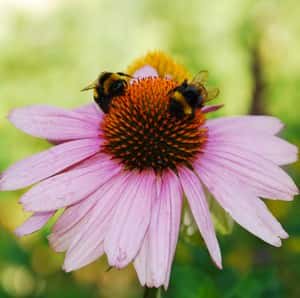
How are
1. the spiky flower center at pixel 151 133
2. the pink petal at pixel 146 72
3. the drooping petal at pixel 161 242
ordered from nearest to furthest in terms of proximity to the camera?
the drooping petal at pixel 161 242 → the spiky flower center at pixel 151 133 → the pink petal at pixel 146 72

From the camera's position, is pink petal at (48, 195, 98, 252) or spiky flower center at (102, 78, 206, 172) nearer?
pink petal at (48, 195, 98, 252)

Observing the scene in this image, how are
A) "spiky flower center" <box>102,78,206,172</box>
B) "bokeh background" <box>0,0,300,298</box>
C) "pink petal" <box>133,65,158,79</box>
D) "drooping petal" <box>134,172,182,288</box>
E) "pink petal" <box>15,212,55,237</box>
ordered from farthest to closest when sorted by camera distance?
"bokeh background" <box>0,0,300,298</box> < "pink petal" <box>133,65,158,79</box> < "spiky flower center" <box>102,78,206,172</box> < "pink petal" <box>15,212,55,237</box> < "drooping petal" <box>134,172,182,288</box>

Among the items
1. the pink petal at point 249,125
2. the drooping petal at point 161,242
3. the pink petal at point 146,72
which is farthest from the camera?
the pink petal at point 146,72

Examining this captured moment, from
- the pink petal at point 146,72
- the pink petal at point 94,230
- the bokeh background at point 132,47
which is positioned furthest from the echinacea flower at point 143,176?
the bokeh background at point 132,47

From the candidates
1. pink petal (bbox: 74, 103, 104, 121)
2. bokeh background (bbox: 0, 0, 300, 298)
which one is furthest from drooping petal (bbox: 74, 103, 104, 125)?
bokeh background (bbox: 0, 0, 300, 298)

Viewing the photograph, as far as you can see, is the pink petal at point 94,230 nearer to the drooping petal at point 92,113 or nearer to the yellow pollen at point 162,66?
the drooping petal at point 92,113

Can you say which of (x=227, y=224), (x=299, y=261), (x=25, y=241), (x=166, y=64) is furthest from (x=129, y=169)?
(x=25, y=241)

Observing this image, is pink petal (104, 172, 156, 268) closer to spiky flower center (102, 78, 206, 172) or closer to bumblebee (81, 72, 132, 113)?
spiky flower center (102, 78, 206, 172)
